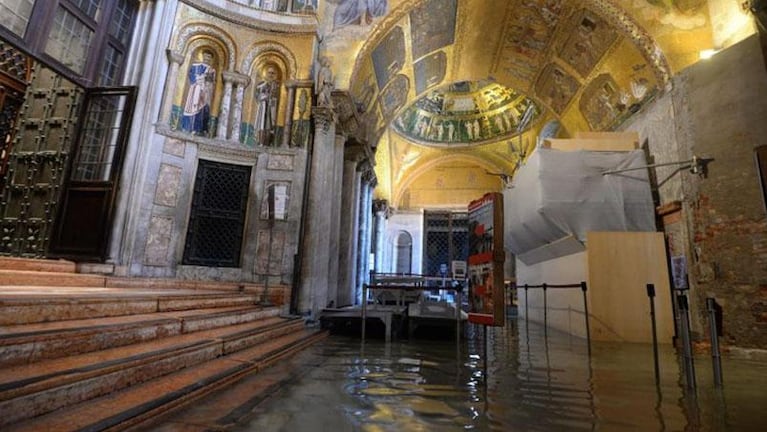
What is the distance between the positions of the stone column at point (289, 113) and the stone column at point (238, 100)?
107cm

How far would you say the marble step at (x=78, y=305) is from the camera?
3080 millimetres

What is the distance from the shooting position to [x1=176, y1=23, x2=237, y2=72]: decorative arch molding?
30.1 feet

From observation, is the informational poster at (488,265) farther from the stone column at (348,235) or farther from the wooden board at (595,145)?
the stone column at (348,235)

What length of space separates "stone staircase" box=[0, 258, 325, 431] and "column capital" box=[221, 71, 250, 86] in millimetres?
5988

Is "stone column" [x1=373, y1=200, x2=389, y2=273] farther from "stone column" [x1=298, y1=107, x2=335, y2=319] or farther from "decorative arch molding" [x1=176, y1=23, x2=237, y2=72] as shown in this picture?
"decorative arch molding" [x1=176, y1=23, x2=237, y2=72]

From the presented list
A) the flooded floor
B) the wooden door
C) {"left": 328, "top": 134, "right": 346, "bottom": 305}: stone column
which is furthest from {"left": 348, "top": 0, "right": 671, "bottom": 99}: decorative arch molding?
the flooded floor

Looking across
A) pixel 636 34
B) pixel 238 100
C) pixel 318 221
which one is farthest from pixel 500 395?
pixel 636 34

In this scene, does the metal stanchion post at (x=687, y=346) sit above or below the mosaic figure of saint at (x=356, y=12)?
below

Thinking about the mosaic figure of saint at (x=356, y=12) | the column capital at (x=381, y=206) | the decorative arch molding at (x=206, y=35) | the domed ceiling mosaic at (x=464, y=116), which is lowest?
the column capital at (x=381, y=206)

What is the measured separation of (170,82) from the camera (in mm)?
8906

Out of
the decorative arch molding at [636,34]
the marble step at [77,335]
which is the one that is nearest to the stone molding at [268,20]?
the decorative arch molding at [636,34]

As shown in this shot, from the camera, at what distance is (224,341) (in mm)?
4359

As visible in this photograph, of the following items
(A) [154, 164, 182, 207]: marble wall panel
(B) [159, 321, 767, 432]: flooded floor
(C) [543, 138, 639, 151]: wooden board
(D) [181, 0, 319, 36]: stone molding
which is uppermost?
(D) [181, 0, 319, 36]: stone molding

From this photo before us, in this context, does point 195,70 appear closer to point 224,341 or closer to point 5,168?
point 5,168
